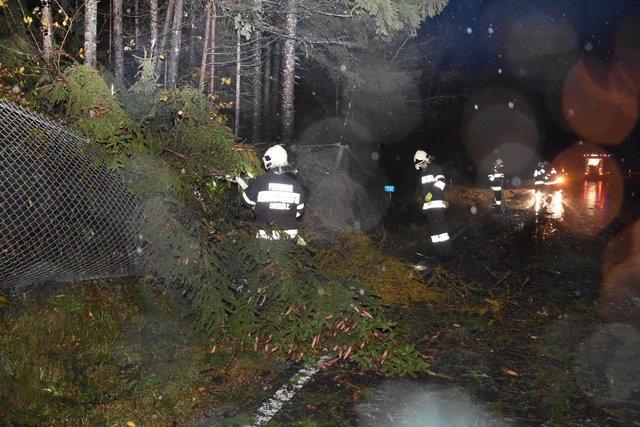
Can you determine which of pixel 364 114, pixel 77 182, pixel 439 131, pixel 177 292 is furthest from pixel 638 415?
pixel 439 131

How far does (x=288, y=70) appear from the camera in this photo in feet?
41.9

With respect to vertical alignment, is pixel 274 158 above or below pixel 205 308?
above

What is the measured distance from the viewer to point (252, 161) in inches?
266

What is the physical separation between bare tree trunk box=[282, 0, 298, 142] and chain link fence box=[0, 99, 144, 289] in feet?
27.2

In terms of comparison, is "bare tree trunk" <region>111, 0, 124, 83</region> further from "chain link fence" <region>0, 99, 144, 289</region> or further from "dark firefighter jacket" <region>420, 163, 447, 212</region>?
"chain link fence" <region>0, 99, 144, 289</region>

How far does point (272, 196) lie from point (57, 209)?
2344 millimetres

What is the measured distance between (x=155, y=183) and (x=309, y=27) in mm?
10741

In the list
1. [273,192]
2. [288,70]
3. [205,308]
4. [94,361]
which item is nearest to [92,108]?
[273,192]

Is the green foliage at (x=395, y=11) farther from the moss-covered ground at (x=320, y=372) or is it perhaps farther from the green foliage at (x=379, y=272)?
the moss-covered ground at (x=320, y=372)

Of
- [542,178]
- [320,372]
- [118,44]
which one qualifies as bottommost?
[320,372]

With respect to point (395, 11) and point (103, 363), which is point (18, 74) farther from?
point (395, 11)

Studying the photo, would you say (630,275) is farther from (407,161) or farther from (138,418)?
(407,161)

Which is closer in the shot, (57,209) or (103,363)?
(57,209)

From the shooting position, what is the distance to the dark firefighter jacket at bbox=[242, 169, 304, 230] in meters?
5.96
